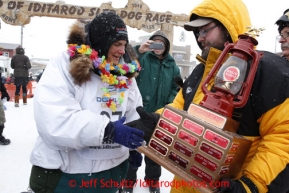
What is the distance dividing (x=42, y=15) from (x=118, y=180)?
587 centimetres

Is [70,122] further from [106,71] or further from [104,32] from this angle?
[104,32]

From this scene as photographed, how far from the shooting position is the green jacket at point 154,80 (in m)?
3.16

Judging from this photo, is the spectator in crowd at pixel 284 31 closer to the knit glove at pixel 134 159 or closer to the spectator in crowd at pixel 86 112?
the spectator in crowd at pixel 86 112

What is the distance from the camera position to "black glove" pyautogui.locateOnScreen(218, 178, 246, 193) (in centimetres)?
102

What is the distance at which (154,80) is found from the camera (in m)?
3.18

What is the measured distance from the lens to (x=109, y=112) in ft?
5.12

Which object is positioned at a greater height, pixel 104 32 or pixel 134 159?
pixel 104 32

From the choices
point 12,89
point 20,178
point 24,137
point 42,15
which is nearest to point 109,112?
point 20,178

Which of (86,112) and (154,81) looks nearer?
(86,112)

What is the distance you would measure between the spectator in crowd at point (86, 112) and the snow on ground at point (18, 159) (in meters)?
1.72

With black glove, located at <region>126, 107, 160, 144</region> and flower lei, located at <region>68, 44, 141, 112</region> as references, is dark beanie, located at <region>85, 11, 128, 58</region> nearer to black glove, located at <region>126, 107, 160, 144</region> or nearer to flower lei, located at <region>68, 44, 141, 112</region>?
flower lei, located at <region>68, 44, 141, 112</region>

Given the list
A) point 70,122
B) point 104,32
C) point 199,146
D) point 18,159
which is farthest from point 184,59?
point 199,146

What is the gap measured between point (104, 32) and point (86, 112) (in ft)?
1.71

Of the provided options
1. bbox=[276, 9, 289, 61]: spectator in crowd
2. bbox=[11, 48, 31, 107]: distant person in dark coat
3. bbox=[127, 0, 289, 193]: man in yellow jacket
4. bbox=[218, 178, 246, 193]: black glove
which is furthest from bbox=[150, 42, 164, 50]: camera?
bbox=[11, 48, 31, 107]: distant person in dark coat
